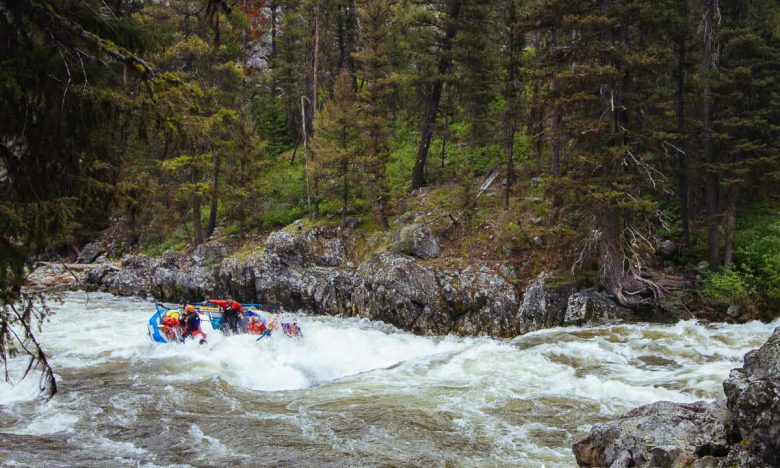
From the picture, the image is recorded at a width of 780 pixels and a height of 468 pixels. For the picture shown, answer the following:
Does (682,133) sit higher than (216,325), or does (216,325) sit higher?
(682,133)

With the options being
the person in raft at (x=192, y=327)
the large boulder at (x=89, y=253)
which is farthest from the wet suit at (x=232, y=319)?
the large boulder at (x=89, y=253)

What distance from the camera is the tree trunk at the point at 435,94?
22847 mm

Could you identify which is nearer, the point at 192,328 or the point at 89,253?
the point at 192,328

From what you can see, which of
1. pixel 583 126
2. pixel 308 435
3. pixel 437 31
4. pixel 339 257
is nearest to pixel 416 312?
pixel 339 257

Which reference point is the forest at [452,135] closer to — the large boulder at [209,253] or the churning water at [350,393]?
the large boulder at [209,253]

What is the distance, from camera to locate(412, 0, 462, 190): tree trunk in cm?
2285

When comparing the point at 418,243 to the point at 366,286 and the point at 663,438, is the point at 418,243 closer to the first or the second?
the point at 366,286

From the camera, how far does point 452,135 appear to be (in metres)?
24.3

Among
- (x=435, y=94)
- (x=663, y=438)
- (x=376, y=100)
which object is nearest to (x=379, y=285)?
(x=376, y=100)

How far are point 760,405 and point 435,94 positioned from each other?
20295 millimetres

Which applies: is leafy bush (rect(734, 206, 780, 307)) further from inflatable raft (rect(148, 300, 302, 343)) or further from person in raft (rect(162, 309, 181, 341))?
person in raft (rect(162, 309, 181, 341))

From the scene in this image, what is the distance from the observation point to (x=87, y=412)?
10.4 meters

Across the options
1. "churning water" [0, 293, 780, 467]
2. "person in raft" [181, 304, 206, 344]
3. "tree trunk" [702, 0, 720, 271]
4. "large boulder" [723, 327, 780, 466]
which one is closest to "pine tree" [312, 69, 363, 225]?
"churning water" [0, 293, 780, 467]

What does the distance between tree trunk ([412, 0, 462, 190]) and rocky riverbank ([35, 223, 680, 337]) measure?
5172 millimetres
